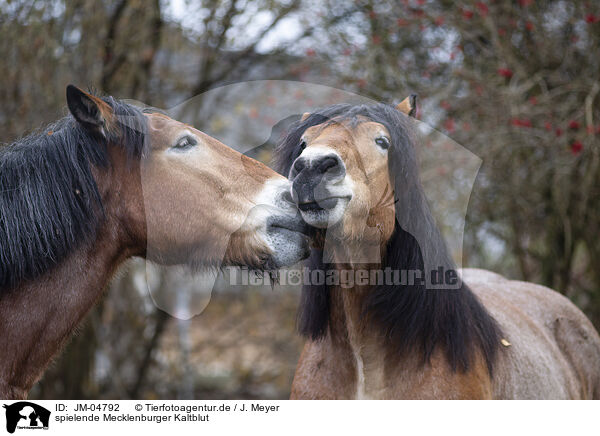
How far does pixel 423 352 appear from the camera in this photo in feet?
8.48

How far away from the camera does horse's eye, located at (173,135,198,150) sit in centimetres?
221

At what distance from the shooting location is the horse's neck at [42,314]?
1985mm

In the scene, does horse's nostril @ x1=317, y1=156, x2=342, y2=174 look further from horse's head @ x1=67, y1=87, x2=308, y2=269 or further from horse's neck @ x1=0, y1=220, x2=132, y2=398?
horse's neck @ x1=0, y1=220, x2=132, y2=398

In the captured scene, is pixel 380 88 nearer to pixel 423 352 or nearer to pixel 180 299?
pixel 180 299

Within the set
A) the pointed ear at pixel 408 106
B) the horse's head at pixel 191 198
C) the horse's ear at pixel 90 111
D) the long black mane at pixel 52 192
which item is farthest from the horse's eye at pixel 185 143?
the pointed ear at pixel 408 106

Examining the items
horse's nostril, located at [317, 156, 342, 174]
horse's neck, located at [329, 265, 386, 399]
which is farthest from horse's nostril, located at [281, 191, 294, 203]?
horse's neck, located at [329, 265, 386, 399]

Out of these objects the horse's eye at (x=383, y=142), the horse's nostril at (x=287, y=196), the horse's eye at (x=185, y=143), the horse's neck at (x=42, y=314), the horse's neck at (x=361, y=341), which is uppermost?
the horse's eye at (x=185, y=143)

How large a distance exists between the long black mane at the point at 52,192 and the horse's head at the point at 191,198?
2 cm

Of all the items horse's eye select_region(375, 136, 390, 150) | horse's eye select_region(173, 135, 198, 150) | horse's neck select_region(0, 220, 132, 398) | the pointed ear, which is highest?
the pointed ear

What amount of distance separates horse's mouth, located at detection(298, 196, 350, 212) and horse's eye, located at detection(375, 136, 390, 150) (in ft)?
1.25

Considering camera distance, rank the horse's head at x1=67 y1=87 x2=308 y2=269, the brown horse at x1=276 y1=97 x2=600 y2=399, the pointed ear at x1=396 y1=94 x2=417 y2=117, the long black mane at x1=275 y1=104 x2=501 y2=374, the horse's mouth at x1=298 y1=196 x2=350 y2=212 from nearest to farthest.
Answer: the horse's head at x1=67 y1=87 x2=308 y2=269, the horse's mouth at x1=298 y1=196 x2=350 y2=212, the brown horse at x1=276 y1=97 x2=600 y2=399, the long black mane at x1=275 y1=104 x2=501 y2=374, the pointed ear at x1=396 y1=94 x2=417 y2=117
